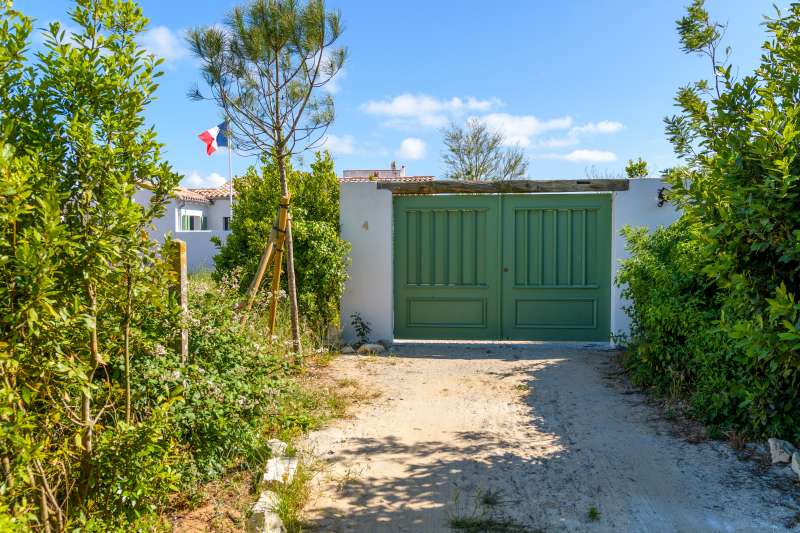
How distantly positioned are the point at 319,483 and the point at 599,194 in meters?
6.16

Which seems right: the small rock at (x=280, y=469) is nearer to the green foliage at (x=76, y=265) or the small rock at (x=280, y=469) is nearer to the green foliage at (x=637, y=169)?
the green foliage at (x=76, y=265)

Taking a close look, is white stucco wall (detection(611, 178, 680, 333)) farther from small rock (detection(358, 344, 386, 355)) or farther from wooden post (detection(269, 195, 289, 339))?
wooden post (detection(269, 195, 289, 339))

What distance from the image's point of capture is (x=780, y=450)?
4.04m

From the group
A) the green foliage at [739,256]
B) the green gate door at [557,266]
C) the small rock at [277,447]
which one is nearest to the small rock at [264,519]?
the small rock at [277,447]

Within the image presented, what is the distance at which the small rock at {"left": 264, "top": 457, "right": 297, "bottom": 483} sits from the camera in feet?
11.8

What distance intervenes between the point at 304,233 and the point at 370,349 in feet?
→ 5.81

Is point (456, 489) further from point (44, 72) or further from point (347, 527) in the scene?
point (44, 72)

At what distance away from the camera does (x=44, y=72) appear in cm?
236

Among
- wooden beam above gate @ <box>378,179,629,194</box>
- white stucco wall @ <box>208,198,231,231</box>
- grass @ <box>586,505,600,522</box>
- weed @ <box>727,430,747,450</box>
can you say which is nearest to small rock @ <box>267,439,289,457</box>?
grass @ <box>586,505,600,522</box>

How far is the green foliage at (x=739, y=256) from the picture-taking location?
3.33 m

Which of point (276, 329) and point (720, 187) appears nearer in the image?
point (720, 187)

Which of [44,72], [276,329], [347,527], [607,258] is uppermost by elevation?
[44,72]

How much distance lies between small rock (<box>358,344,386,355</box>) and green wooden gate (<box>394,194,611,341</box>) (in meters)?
0.70

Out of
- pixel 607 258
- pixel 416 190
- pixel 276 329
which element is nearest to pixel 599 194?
pixel 607 258
